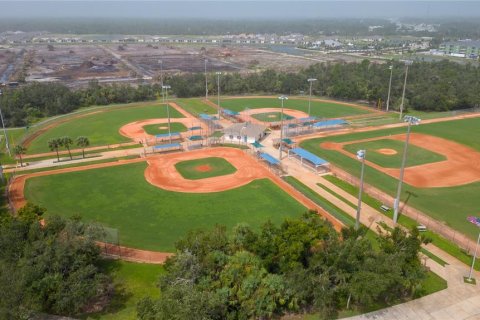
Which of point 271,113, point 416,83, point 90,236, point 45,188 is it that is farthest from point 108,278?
point 416,83

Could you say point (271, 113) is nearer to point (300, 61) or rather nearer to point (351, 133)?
point (351, 133)

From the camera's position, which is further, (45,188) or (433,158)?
(433,158)

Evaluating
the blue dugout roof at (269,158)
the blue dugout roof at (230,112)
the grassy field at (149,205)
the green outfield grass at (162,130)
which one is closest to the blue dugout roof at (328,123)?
the blue dugout roof at (230,112)

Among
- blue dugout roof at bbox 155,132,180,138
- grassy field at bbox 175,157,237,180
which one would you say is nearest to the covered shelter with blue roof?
grassy field at bbox 175,157,237,180

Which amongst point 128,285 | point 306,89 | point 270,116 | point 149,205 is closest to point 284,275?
point 128,285

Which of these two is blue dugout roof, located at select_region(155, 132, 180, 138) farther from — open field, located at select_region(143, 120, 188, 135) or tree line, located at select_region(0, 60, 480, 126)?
tree line, located at select_region(0, 60, 480, 126)
